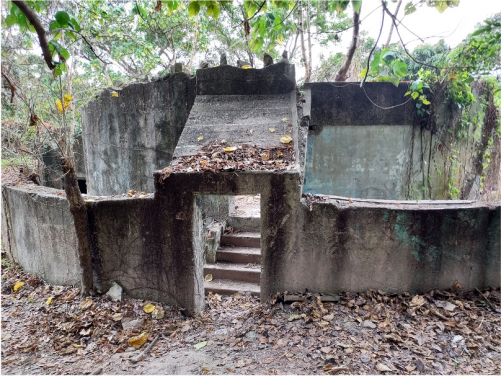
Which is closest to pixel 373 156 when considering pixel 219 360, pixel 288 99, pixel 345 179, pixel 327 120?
pixel 345 179

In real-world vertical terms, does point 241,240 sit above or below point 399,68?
below

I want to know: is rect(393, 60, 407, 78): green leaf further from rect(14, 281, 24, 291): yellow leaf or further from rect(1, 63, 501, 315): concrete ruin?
rect(14, 281, 24, 291): yellow leaf

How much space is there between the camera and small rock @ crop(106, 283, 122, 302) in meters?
3.72

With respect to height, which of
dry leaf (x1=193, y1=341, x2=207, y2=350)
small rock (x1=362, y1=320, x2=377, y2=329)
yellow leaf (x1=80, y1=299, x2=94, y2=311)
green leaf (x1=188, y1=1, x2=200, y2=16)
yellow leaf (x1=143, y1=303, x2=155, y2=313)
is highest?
green leaf (x1=188, y1=1, x2=200, y2=16)

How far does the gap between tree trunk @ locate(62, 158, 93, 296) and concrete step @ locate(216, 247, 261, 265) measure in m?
1.97

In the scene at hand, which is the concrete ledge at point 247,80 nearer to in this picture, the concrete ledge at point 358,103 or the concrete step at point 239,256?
the concrete ledge at point 358,103

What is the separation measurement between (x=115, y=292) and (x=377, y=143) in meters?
5.03

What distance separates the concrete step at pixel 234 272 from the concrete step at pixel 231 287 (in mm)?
76

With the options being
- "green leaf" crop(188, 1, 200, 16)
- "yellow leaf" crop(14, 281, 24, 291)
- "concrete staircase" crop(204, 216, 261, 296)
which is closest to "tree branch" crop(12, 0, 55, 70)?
"green leaf" crop(188, 1, 200, 16)

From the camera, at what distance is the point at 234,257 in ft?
16.5

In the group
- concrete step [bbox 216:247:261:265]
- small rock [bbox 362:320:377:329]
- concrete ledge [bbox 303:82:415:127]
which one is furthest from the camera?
concrete ledge [bbox 303:82:415:127]

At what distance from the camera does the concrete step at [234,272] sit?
4748 millimetres

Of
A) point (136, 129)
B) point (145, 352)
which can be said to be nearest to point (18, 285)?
point (145, 352)

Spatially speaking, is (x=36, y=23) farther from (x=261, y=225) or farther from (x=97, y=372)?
(x=97, y=372)
